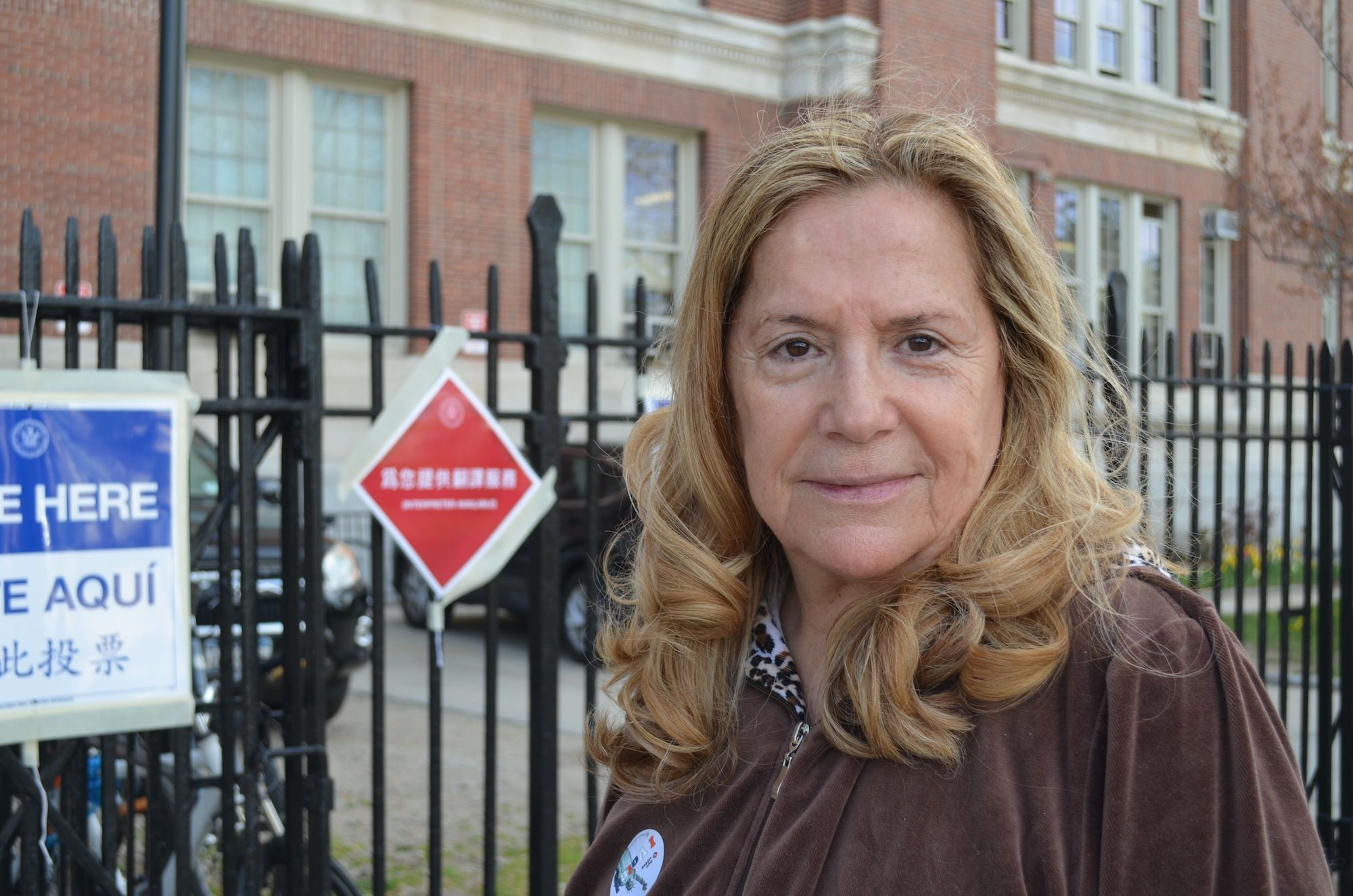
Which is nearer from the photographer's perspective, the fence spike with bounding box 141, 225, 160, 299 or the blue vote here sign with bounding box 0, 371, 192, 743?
the blue vote here sign with bounding box 0, 371, 192, 743

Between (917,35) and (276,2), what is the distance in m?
8.02

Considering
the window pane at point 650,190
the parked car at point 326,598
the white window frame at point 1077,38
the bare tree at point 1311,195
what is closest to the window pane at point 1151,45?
the white window frame at point 1077,38

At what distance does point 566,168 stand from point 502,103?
4.21ft

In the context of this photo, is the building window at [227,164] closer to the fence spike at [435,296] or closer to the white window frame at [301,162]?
the white window frame at [301,162]

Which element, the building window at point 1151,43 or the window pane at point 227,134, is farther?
the building window at point 1151,43

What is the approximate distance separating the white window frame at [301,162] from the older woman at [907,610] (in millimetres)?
11827

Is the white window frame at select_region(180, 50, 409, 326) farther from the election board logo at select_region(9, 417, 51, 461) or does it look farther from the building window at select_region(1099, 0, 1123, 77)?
the building window at select_region(1099, 0, 1123, 77)

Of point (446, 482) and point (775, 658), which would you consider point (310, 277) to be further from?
point (775, 658)

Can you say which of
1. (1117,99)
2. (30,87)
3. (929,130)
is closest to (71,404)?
(929,130)

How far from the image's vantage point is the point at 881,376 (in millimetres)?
1605

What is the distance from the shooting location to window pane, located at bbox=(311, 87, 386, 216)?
1388 centimetres

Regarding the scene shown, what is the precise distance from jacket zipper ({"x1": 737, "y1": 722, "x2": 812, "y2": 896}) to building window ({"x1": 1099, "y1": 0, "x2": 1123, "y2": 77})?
19082mm

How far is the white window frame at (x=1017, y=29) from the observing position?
18.0 metres

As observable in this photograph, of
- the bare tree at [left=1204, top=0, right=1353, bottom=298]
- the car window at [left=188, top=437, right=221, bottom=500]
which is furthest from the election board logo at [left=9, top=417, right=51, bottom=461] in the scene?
the bare tree at [left=1204, top=0, right=1353, bottom=298]
